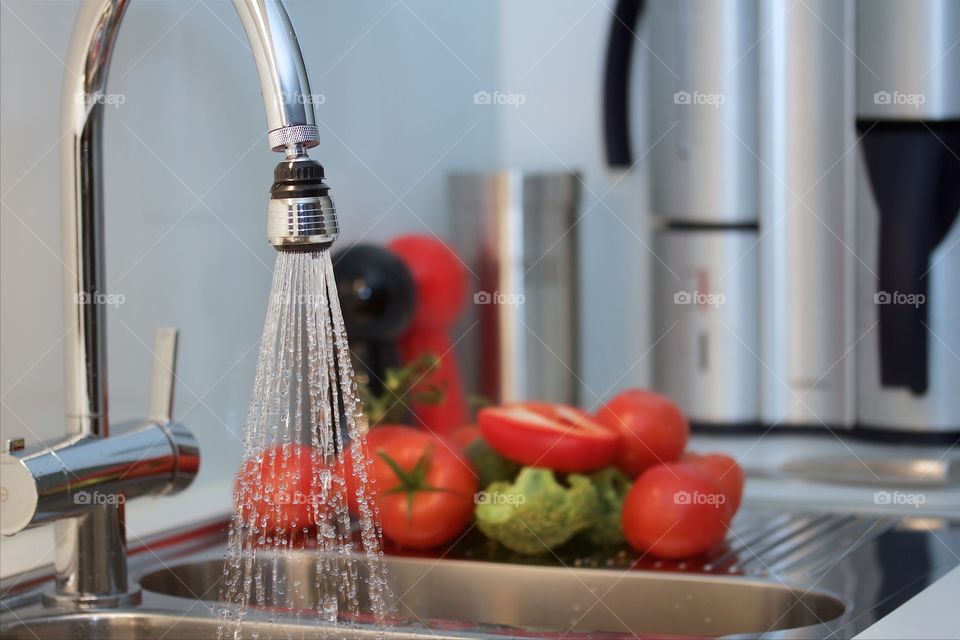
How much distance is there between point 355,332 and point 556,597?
16.7 inches

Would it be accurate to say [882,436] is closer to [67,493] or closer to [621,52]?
[621,52]

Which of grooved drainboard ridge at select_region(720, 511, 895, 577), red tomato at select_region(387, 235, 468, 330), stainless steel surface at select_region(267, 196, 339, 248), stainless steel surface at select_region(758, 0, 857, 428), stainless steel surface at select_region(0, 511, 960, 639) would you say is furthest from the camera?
red tomato at select_region(387, 235, 468, 330)

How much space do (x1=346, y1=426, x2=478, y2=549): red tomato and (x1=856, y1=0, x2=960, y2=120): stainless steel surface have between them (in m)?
0.50

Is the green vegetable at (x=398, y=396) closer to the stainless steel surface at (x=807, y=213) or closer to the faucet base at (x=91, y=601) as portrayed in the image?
the faucet base at (x=91, y=601)

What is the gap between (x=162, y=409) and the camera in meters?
0.81

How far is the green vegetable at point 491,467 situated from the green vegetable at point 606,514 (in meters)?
0.06

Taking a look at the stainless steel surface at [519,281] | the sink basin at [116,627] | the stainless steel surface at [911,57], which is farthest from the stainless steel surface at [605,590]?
the stainless steel surface at [519,281]

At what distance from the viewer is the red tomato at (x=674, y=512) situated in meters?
0.87

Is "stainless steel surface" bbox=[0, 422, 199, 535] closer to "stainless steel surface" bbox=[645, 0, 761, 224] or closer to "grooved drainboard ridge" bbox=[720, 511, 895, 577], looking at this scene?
"grooved drainboard ridge" bbox=[720, 511, 895, 577]

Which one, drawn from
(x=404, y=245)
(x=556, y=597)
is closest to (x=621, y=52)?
(x=404, y=245)

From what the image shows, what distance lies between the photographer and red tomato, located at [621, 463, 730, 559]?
0.87 m

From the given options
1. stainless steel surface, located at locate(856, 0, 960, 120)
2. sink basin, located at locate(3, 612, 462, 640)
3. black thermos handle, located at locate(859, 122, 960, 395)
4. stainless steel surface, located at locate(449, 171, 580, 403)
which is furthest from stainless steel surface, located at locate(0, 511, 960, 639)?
stainless steel surface, located at locate(449, 171, 580, 403)

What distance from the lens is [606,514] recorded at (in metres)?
0.91

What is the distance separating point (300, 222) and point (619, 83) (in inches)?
33.8
